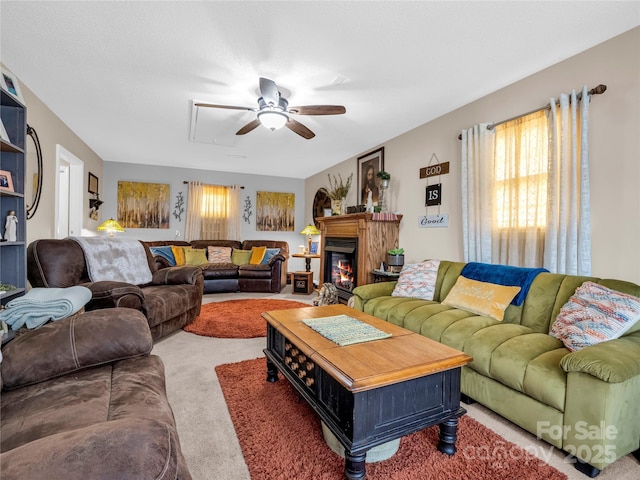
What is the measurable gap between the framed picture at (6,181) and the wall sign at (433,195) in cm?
368

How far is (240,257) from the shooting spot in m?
6.14

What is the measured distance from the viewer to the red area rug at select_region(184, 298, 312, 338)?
10.9ft

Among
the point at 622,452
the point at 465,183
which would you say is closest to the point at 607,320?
the point at 622,452

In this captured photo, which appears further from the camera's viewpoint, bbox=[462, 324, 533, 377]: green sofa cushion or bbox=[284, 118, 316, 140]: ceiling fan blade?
bbox=[284, 118, 316, 140]: ceiling fan blade

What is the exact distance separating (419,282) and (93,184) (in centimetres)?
530

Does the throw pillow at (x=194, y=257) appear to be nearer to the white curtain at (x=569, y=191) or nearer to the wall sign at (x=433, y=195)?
the wall sign at (x=433, y=195)

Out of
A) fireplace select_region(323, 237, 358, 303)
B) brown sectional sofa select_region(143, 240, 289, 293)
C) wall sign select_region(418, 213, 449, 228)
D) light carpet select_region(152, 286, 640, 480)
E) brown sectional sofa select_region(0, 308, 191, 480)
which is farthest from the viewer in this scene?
brown sectional sofa select_region(143, 240, 289, 293)

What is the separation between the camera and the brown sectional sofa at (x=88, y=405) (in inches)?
21.5

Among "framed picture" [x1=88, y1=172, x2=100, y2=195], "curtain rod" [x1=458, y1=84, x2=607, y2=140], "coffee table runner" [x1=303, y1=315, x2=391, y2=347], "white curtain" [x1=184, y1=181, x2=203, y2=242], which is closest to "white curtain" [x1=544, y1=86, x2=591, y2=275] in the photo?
"curtain rod" [x1=458, y1=84, x2=607, y2=140]

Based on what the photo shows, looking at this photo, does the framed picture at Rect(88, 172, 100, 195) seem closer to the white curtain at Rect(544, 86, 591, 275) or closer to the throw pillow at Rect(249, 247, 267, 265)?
the throw pillow at Rect(249, 247, 267, 265)

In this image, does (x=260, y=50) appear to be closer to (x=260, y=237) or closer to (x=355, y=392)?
(x=355, y=392)

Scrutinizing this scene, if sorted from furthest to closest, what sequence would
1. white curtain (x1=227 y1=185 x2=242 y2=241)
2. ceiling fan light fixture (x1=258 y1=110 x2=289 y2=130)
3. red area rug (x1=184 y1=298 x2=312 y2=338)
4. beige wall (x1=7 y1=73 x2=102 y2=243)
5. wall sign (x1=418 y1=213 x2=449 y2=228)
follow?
1. white curtain (x1=227 y1=185 x2=242 y2=241)
2. wall sign (x1=418 y1=213 x2=449 y2=228)
3. red area rug (x1=184 y1=298 x2=312 y2=338)
4. beige wall (x1=7 y1=73 x2=102 y2=243)
5. ceiling fan light fixture (x1=258 y1=110 x2=289 y2=130)

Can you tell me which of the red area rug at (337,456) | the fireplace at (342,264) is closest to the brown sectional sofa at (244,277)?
the fireplace at (342,264)

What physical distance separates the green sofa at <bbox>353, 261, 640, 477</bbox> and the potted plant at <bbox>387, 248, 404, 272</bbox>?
1.35 meters
